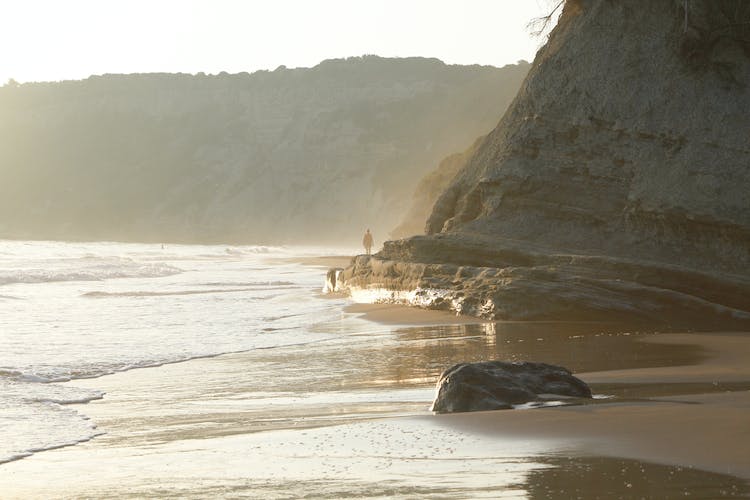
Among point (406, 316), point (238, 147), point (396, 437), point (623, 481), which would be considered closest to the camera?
point (623, 481)

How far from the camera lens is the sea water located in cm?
812

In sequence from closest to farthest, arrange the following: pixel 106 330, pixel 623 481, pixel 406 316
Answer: pixel 623 481 → pixel 106 330 → pixel 406 316

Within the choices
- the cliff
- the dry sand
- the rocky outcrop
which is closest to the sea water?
the dry sand

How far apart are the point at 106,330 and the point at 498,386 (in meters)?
9.09

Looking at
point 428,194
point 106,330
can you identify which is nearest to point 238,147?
point 428,194

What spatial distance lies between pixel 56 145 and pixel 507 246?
4502 inches

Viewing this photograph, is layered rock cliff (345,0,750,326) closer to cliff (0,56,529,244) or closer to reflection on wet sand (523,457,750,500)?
reflection on wet sand (523,457,750,500)

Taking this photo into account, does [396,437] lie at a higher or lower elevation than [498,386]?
lower

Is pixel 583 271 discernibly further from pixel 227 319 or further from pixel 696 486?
pixel 696 486

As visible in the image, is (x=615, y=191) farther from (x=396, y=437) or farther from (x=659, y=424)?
(x=396, y=437)

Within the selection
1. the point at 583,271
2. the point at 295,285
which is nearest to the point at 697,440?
the point at 583,271

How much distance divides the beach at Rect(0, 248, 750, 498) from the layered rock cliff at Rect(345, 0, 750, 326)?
3.11 metres

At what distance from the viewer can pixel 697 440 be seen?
18.6 feet

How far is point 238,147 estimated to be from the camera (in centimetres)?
10912
